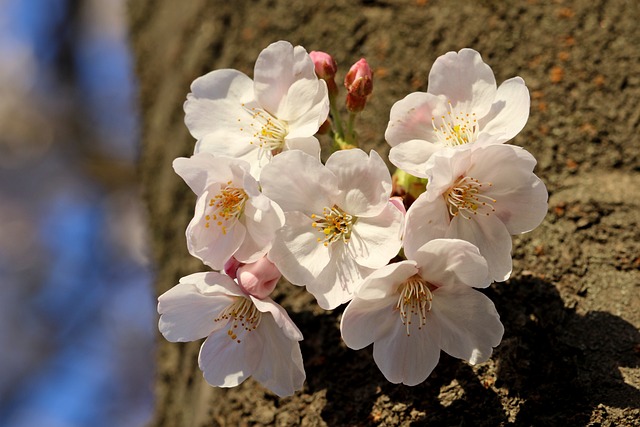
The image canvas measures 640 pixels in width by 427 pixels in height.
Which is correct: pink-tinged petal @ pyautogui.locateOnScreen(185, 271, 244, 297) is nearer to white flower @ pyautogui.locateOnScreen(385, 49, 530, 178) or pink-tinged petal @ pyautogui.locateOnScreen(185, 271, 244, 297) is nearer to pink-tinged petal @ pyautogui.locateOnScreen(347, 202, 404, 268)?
pink-tinged petal @ pyautogui.locateOnScreen(347, 202, 404, 268)

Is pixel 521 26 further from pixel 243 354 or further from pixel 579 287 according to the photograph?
pixel 243 354

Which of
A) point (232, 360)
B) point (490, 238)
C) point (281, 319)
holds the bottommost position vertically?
point (232, 360)

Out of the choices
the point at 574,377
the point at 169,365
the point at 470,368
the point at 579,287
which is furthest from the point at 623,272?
the point at 169,365

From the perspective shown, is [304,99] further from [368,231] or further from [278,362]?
[278,362]

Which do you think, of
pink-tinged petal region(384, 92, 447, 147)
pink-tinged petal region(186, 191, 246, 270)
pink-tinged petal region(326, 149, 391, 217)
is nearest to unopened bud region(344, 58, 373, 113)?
pink-tinged petal region(384, 92, 447, 147)

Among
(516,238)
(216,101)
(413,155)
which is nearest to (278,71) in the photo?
(216,101)

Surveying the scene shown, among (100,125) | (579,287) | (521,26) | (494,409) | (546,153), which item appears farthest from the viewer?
(100,125)
